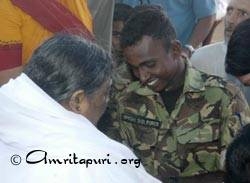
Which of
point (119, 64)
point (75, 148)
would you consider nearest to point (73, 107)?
point (75, 148)

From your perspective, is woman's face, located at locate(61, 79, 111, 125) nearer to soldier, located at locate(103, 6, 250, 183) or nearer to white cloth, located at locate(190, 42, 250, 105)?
soldier, located at locate(103, 6, 250, 183)

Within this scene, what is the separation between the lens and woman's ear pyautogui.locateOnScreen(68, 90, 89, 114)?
208 cm

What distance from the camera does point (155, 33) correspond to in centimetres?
274

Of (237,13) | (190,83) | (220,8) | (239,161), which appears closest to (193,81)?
(190,83)

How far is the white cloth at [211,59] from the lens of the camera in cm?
348

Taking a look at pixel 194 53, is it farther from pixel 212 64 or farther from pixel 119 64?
pixel 119 64

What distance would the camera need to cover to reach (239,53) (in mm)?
2828

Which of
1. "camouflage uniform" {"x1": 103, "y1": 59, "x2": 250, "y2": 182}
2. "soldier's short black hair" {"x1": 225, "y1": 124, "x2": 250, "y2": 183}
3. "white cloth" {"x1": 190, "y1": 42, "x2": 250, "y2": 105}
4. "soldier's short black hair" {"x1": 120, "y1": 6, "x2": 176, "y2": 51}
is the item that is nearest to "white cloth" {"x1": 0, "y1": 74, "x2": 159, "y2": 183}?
"soldier's short black hair" {"x1": 225, "y1": 124, "x2": 250, "y2": 183}

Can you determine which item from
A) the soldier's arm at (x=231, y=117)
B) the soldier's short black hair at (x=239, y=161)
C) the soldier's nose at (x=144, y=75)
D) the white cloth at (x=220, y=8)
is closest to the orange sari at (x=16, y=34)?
the soldier's nose at (x=144, y=75)

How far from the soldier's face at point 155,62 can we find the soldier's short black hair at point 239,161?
0.53 meters

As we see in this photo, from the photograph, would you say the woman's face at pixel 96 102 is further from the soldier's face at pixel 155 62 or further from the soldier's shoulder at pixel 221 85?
the soldier's shoulder at pixel 221 85

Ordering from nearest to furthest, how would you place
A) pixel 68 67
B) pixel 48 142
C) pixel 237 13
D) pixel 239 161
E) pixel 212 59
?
pixel 48 142
pixel 68 67
pixel 239 161
pixel 212 59
pixel 237 13

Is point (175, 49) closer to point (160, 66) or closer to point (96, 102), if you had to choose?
point (160, 66)

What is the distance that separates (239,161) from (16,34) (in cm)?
114
